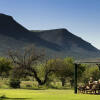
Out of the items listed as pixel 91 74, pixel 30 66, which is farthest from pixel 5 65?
pixel 91 74

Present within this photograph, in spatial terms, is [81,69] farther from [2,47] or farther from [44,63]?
[2,47]

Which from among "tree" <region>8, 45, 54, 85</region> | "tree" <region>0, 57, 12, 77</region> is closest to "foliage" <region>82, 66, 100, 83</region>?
"tree" <region>8, 45, 54, 85</region>

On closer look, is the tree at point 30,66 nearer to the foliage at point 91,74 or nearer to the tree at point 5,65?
the tree at point 5,65

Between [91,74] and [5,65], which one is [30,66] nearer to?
[5,65]

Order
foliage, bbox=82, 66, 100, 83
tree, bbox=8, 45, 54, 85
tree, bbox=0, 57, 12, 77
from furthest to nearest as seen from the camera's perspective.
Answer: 1. foliage, bbox=82, 66, 100, 83
2. tree, bbox=0, 57, 12, 77
3. tree, bbox=8, 45, 54, 85

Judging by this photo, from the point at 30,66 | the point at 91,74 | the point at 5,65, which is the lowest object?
the point at 91,74

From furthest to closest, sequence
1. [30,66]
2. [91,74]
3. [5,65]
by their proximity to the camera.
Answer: [91,74], [5,65], [30,66]

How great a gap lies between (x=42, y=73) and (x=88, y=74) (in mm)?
7908

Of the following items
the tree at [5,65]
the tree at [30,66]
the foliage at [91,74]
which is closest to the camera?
the tree at [30,66]

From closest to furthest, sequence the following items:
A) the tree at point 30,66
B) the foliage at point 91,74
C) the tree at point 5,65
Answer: the tree at point 30,66 → the tree at point 5,65 → the foliage at point 91,74

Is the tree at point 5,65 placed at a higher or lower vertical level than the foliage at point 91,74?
higher

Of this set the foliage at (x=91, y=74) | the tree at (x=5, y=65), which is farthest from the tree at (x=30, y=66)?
the foliage at (x=91, y=74)

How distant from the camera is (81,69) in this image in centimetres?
3966

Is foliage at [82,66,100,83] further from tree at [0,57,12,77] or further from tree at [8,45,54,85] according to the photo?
tree at [0,57,12,77]
